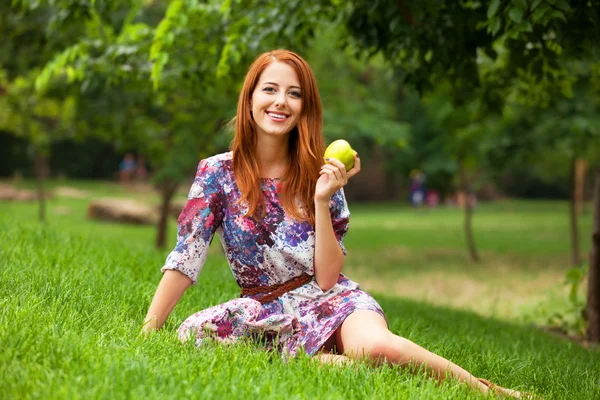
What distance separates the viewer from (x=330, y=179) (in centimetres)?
338

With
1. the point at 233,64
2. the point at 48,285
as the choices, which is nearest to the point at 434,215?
the point at 233,64

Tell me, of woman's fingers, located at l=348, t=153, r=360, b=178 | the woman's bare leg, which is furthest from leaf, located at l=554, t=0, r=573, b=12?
the woman's bare leg

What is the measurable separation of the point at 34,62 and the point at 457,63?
660 centimetres

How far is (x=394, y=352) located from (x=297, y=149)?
116cm

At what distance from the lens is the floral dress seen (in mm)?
3361

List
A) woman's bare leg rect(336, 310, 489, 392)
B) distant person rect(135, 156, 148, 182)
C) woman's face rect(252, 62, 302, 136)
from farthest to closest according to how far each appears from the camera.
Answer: distant person rect(135, 156, 148, 182) → woman's face rect(252, 62, 302, 136) → woman's bare leg rect(336, 310, 489, 392)

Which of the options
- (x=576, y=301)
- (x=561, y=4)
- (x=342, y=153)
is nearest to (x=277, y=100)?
(x=342, y=153)

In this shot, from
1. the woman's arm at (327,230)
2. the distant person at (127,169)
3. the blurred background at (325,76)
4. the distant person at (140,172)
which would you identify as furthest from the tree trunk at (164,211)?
the distant person at (140,172)

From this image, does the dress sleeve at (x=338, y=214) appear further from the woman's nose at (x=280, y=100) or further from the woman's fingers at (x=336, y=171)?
the woman's nose at (x=280, y=100)

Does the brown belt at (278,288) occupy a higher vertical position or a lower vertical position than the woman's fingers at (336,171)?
lower

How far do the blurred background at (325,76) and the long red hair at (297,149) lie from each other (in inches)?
40.3

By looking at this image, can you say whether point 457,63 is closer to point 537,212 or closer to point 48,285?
point 48,285

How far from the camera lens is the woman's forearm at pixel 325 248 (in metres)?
3.44

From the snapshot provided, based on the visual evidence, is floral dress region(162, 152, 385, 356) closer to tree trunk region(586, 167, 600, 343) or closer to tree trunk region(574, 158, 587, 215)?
tree trunk region(586, 167, 600, 343)
